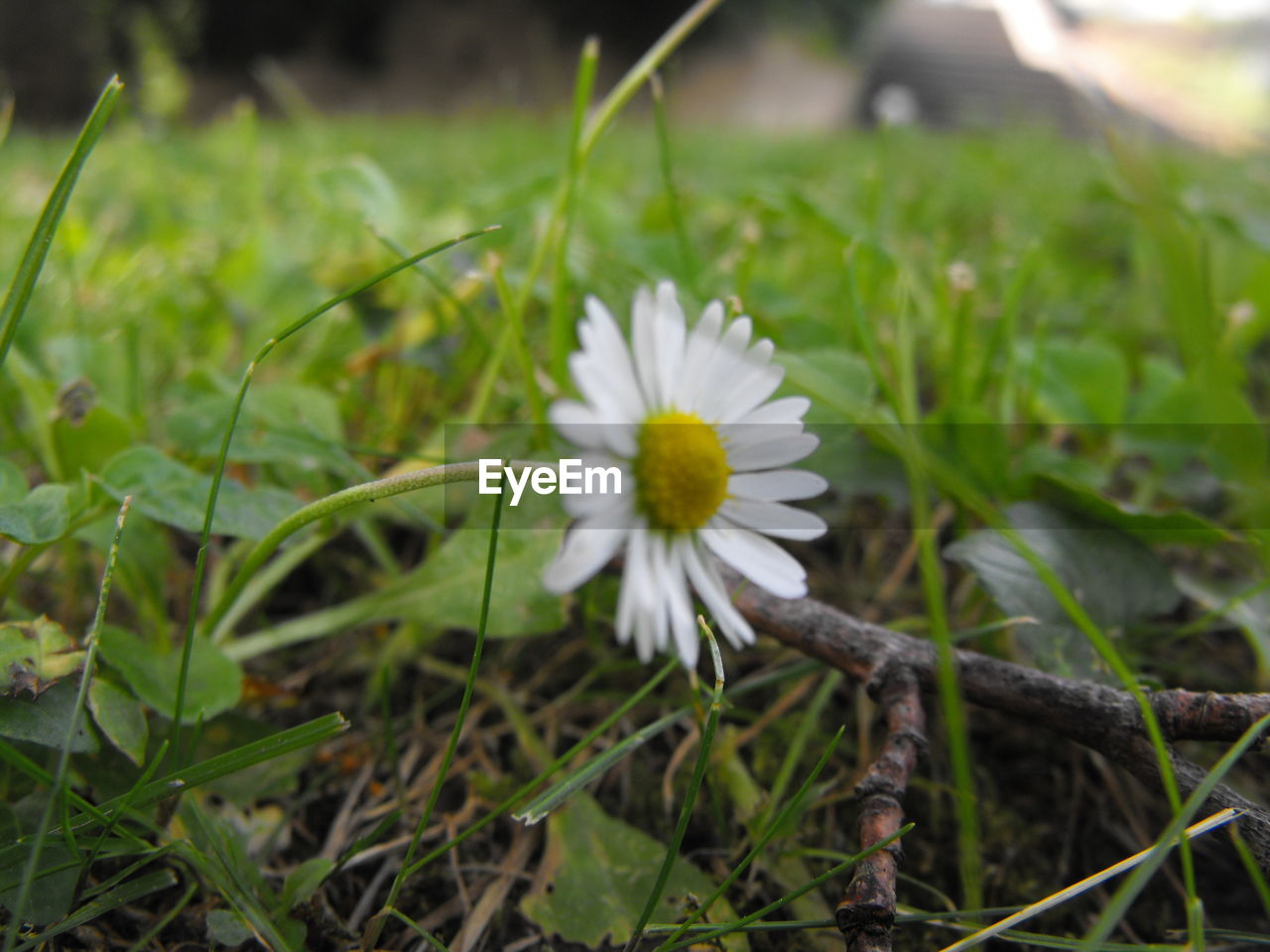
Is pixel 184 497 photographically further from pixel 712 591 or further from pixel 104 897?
pixel 712 591

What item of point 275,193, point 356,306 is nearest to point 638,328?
point 356,306

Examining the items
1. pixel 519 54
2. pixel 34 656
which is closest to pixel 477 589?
pixel 34 656

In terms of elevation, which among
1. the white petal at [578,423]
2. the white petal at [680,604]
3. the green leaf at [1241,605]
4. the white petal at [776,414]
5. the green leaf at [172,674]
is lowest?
the green leaf at [1241,605]

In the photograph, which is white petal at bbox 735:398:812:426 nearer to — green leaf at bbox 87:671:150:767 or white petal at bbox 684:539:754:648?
white petal at bbox 684:539:754:648

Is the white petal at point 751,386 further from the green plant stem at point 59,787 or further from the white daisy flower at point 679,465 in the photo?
the green plant stem at point 59,787

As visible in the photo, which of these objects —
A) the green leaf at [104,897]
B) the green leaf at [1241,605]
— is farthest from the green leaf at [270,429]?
the green leaf at [1241,605]

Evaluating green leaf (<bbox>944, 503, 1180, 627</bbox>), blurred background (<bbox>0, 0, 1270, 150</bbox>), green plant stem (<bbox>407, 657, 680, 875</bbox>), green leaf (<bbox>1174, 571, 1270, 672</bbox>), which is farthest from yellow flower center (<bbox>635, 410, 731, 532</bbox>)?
blurred background (<bbox>0, 0, 1270, 150</bbox>)

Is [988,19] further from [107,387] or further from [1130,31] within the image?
[107,387]
